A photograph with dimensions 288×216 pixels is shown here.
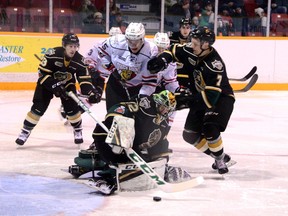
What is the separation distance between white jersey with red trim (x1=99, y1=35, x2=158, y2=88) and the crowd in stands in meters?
4.89

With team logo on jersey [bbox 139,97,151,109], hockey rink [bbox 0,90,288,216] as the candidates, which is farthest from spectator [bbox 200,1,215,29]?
team logo on jersey [bbox 139,97,151,109]

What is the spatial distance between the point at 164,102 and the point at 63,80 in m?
1.69

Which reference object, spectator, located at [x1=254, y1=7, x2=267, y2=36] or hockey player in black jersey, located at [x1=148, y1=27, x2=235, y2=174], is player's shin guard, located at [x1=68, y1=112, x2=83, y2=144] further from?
spectator, located at [x1=254, y1=7, x2=267, y2=36]

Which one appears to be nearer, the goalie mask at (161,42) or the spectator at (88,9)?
the goalie mask at (161,42)

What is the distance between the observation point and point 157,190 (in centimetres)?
403

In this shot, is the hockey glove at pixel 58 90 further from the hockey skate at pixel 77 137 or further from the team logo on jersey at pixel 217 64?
the team logo on jersey at pixel 217 64

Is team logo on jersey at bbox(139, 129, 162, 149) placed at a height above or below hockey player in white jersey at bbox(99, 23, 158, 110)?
below

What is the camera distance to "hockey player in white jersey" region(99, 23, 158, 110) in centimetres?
426

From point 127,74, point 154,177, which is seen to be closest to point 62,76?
point 127,74

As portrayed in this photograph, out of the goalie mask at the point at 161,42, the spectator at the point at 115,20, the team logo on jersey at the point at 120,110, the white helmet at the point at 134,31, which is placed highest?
the white helmet at the point at 134,31

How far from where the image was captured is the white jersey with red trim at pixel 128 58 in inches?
174

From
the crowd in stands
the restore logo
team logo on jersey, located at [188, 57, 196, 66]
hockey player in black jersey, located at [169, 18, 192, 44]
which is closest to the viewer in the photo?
team logo on jersey, located at [188, 57, 196, 66]

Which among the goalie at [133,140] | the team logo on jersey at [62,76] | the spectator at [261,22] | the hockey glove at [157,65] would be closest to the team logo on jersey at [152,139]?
the goalie at [133,140]

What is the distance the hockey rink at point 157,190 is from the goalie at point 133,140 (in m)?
0.08
